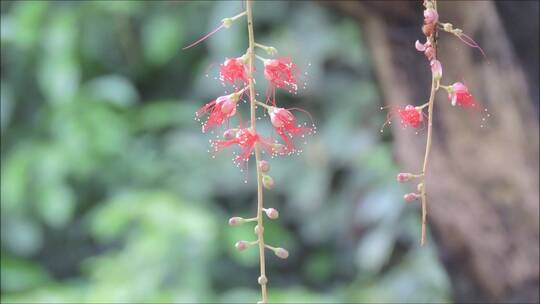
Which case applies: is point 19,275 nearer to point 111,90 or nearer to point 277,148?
point 111,90

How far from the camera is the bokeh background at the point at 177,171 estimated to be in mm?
2230

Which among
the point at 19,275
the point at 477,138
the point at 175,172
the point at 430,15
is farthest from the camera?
the point at 175,172

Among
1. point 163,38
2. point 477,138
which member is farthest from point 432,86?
point 163,38

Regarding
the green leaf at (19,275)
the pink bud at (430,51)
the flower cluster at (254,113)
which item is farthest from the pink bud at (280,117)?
the green leaf at (19,275)

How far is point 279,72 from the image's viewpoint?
0.77 m

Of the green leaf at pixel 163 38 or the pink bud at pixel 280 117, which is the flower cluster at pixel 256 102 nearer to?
the pink bud at pixel 280 117

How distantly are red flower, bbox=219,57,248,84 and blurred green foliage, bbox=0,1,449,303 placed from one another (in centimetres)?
140

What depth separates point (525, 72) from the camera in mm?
1180

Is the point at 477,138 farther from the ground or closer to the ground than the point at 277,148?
farther from the ground

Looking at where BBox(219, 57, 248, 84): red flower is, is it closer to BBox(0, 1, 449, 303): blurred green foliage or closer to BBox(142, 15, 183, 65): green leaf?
BBox(0, 1, 449, 303): blurred green foliage

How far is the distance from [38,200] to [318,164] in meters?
0.73

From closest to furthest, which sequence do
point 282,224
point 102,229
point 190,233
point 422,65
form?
point 422,65 < point 190,233 < point 102,229 < point 282,224

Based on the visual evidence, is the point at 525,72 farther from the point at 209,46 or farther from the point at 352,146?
the point at 209,46

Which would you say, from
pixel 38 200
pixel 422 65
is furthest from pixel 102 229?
pixel 422 65
